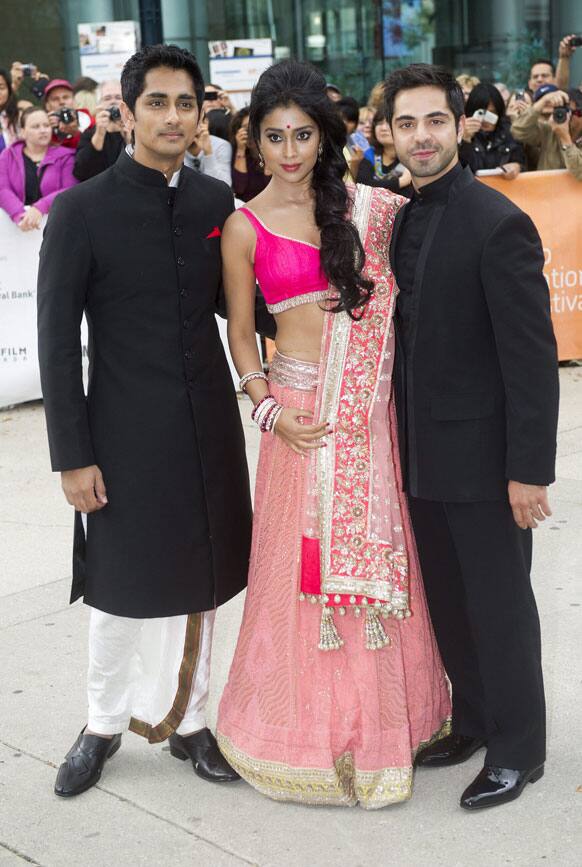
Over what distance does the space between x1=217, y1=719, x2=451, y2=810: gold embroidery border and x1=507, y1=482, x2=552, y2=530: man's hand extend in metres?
0.73

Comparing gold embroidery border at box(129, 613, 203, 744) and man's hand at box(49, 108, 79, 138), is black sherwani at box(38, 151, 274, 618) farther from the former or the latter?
man's hand at box(49, 108, 79, 138)

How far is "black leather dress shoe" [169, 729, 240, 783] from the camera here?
3393mm

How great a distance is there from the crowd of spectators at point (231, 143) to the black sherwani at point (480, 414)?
4.56 metres

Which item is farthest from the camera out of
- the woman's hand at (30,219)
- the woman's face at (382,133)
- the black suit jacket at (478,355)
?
the woman's face at (382,133)

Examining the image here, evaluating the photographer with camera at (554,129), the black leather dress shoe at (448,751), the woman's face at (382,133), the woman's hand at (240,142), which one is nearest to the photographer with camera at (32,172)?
the woman's hand at (240,142)

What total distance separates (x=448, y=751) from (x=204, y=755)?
2.25 ft

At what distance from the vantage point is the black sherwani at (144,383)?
3.14 metres

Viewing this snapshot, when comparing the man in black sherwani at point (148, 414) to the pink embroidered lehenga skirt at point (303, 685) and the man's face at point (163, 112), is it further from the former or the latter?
the pink embroidered lehenga skirt at point (303, 685)

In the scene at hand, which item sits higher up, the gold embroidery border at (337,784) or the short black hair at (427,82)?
the short black hair at (427,82)

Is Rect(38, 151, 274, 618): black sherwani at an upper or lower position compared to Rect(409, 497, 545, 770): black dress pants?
upper

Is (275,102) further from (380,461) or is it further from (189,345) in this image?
(380,461)

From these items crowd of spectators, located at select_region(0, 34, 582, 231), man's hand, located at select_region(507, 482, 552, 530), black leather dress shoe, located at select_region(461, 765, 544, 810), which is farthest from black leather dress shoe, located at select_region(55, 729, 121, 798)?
crowd of spectators, located at select_region(0, 34, 582, 231)

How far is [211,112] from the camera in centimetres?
936

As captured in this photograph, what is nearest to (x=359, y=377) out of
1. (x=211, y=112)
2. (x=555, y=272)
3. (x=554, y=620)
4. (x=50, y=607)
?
(x=554, y=620)
